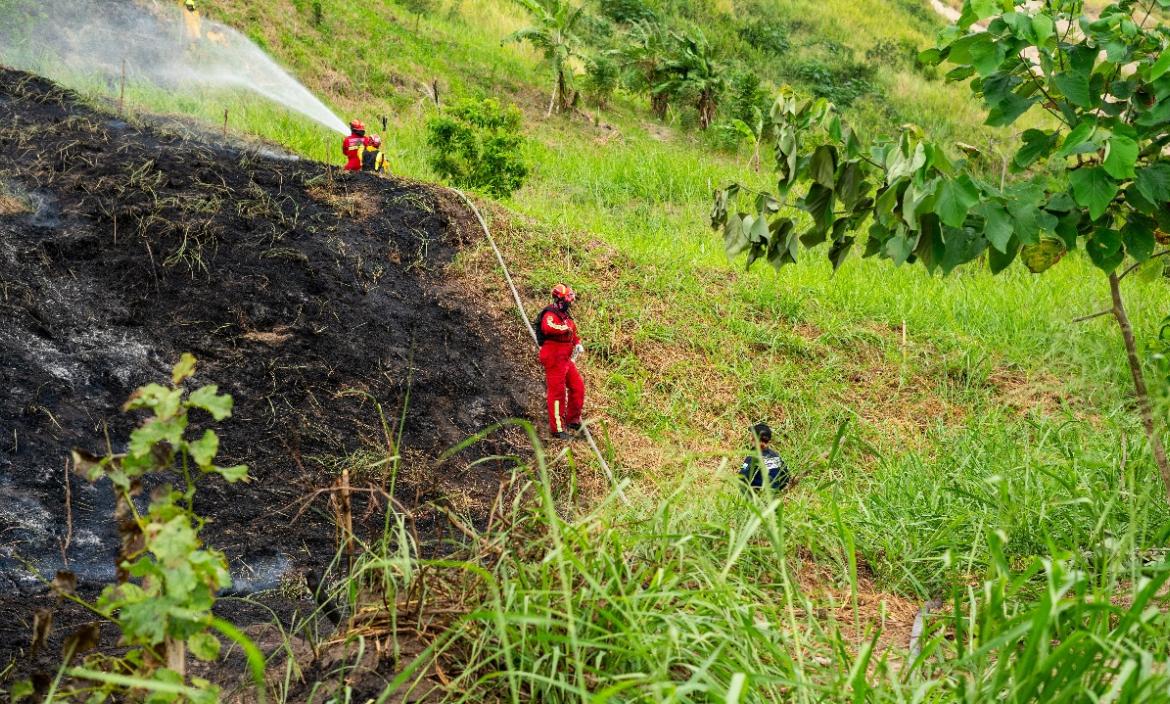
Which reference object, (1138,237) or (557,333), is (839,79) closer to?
(557,333)

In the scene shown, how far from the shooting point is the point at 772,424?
8.55 m

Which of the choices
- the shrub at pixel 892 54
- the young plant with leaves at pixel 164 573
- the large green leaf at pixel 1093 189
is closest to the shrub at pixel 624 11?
the shrub at pixel 892 54

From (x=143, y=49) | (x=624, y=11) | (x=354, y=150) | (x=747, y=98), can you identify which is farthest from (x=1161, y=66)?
(x=624, y=11)

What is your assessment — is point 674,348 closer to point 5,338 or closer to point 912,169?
point 5,338

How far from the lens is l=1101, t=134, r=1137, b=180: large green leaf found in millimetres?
3309

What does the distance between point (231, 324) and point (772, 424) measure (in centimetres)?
431

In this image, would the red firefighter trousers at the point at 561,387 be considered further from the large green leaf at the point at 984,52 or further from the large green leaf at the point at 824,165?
the large green leaf at the point at 984,52

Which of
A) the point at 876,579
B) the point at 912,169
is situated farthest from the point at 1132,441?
the point at 912,169

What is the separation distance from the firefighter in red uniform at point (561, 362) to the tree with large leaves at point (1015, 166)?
3.14 m

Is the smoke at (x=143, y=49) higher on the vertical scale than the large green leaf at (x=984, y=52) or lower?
lower

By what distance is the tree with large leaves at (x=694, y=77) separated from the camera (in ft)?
56.7

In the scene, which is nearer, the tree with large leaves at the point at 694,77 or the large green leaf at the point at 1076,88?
the large green leaf at the point at 1076,88

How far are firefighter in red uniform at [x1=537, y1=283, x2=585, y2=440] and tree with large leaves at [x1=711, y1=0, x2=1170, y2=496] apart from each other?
3.14 meters

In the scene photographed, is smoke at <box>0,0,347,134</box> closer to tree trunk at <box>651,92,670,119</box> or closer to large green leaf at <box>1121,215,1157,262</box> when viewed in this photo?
tree trunk at <box>651,92,670,119</box>
